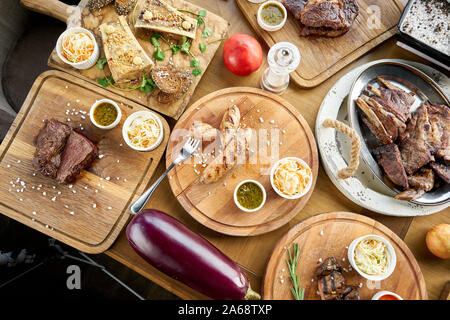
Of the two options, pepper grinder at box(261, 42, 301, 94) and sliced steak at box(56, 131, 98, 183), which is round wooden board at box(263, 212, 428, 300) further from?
sliced steak at box(56, 131, 98, 183)

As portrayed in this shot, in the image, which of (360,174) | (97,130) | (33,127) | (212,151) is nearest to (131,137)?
(97,130)

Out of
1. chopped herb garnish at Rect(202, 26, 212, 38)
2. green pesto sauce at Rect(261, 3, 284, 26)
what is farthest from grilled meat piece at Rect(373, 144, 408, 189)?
chopped herb garnish at Rect(202, 26, 212, 38)

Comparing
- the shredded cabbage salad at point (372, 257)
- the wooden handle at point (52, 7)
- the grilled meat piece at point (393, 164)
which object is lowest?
the shredded cabbage salad at point (372, 257)

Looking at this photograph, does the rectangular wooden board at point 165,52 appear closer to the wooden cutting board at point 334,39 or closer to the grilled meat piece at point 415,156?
the wooden cutting board at point 334,39

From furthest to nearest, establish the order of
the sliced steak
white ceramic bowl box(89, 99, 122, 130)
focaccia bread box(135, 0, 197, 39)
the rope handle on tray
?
1. focaccia bread box(135, 0, 197, 39)
2. white ceramic bowl box(89, 99, 122, 130)
3. the sliced steak
4. the rope handle on tray

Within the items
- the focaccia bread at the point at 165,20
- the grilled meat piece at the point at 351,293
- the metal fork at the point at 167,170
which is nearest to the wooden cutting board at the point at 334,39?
the focaccia bread at the point at 165,20

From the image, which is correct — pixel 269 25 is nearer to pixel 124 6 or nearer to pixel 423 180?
pixel 124 6

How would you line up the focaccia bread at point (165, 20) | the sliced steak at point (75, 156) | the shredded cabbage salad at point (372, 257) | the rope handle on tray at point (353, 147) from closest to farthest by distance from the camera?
the rope handle on tray at point (353, 147)
the shredded cabbage salad at point (372, 257)
the sliced steak at point (75, 156)
the focaccia bread at point (165, 20)
